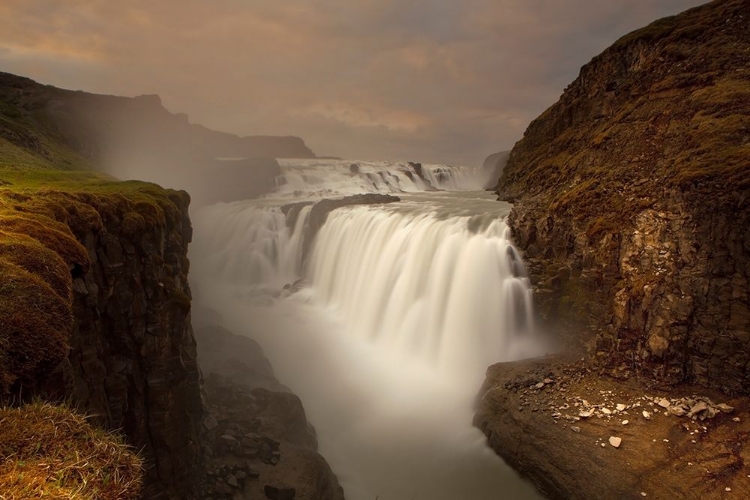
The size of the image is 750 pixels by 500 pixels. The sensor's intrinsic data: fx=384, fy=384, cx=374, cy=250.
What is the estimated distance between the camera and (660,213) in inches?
542

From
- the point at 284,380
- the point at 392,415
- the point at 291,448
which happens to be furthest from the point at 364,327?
the point at 291,448

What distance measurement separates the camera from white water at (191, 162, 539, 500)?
46.7 feet

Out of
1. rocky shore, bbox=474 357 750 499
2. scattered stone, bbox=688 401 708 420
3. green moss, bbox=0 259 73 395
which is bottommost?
rocky shore, bbox=474 357 750 499

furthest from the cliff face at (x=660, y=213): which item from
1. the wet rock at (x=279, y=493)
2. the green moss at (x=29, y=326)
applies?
the green moss at (x=29, y=326)

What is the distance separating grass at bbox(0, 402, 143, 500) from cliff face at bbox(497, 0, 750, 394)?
1440cm

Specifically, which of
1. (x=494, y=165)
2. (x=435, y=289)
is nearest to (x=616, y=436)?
(x=435, y=289)

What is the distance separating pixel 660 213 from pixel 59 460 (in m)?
17.0

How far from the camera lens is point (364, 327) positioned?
82.9ft

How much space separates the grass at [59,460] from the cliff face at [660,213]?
14.4 metres

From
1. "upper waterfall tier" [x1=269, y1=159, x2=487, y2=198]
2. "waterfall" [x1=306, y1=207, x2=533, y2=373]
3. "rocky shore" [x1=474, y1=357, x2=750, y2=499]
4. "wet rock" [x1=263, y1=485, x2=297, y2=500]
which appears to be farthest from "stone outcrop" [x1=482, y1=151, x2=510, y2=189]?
"wet rock" [x1=263, y1=485, x2=297, y2=500]

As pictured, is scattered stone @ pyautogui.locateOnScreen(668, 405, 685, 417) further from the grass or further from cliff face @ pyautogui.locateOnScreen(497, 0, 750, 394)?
the grass

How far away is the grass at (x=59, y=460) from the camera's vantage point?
3.25 m

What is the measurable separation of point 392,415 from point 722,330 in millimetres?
12528

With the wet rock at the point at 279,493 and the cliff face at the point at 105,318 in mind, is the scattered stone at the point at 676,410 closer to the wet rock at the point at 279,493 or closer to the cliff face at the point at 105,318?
the wet rock at the point at 279,493
